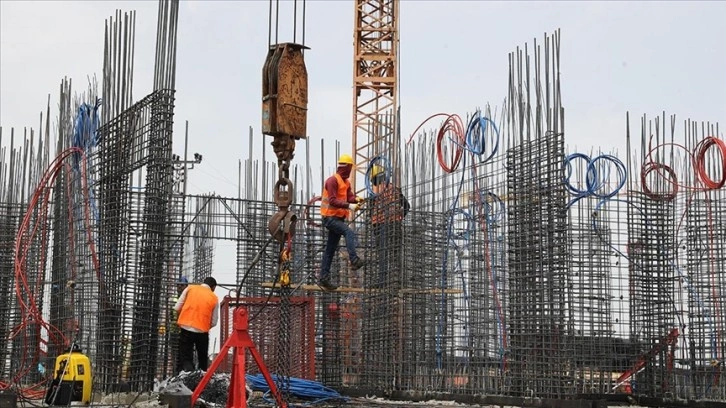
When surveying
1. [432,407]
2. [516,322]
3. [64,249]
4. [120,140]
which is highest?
[120,140]

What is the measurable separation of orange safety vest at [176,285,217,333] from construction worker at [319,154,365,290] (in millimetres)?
1498

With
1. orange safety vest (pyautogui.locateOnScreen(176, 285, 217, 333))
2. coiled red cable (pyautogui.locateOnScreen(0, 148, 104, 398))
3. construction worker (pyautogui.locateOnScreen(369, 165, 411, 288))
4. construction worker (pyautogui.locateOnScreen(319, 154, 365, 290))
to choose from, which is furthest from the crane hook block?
construction worker (pyautogui.locateOnScreen(369, 165, 411, 288))

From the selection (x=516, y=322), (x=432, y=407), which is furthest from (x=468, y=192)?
(x=432, y=407)

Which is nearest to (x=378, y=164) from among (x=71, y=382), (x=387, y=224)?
(x=387, y=224)

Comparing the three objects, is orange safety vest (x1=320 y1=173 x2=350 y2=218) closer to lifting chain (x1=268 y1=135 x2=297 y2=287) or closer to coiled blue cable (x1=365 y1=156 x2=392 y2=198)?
lifting chain (x1=268 y1=135 x2=297 y2=287)

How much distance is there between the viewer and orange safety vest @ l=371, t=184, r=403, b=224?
52.9 ft

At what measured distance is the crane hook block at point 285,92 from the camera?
9.51 m

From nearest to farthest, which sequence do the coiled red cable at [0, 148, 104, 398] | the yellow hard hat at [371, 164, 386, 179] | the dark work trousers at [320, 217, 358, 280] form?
1. the dark work trousers at [320, 217, 358, 280]
2. the coiled red cable at [0, 148, 104, 398]
3. the yellow hard hat at [371, 164, 386, 179]

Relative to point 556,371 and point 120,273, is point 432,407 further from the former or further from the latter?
point 120,273

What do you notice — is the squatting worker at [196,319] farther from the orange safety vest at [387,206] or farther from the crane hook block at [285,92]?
the crane hook block at [285,92]

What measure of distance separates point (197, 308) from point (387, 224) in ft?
12.7

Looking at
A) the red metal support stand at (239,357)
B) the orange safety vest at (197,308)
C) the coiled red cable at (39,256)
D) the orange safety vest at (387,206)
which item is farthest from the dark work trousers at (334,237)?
the coiled red cable at (39,256)

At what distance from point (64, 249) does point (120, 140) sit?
304cm

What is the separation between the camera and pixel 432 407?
13.3m
